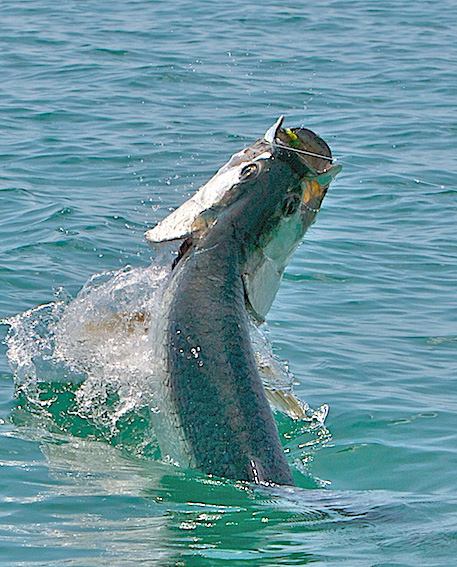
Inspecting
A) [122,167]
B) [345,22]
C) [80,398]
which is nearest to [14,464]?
[80,398]

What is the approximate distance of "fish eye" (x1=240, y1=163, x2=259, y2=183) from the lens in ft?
17.2

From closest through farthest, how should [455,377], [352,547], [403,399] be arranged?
[352,547], [403,399], [455,377]

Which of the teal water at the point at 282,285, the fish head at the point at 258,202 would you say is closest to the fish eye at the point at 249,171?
the fish head at the point at 258,202

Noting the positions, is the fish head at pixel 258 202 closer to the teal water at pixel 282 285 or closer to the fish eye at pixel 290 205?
the fish eye at pixel 290 205

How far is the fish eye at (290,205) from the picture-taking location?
5.29m

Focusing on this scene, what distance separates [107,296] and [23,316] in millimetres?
1489

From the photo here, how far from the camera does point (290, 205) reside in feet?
17.4

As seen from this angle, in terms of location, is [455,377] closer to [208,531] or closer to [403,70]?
[208,531]

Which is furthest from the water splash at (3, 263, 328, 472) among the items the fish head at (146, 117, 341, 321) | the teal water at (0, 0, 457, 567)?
the fish head at (146, 117, 341, 321)

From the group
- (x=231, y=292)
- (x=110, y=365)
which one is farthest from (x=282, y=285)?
(x=231, y=292)

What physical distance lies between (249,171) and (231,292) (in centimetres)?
59

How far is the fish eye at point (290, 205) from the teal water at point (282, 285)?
1273 millimetres

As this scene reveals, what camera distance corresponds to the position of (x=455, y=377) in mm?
7875

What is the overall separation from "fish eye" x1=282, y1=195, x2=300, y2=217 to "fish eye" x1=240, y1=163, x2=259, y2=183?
0.20m
